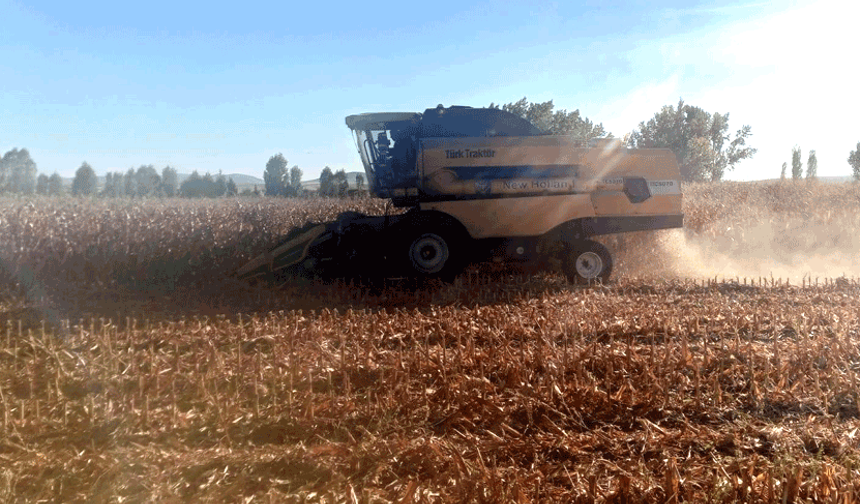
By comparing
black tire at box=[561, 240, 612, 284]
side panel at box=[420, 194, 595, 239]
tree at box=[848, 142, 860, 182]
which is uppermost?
tree at box=[848, 142, 860, 182]

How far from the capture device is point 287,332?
4.91 metres

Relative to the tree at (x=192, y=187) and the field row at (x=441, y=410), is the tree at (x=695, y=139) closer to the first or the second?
the tree at (x=192, y=187)

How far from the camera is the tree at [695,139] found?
47375mm

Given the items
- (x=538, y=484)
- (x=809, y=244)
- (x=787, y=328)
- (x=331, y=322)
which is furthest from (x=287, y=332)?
(x=809, y=244)

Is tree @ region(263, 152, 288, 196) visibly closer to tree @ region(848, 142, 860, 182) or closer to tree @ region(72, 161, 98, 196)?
tree @ region(72, 161, 98, 196)

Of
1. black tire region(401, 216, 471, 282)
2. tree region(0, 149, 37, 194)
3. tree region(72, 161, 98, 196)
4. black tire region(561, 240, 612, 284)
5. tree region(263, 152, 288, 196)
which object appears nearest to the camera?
black tire region(401, 216, 471, 282)

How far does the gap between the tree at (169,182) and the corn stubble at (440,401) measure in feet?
54.7

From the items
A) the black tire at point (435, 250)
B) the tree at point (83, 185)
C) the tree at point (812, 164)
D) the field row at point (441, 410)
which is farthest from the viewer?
the tree at point (812, 164)

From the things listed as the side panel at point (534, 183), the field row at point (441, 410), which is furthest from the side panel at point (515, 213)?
the field row at point (441, 410)

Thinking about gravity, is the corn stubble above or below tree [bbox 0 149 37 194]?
below

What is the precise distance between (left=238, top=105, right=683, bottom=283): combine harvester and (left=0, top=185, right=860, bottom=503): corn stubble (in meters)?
1.42

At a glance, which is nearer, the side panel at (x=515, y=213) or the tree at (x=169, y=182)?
the side panel at (x=515, y=213)

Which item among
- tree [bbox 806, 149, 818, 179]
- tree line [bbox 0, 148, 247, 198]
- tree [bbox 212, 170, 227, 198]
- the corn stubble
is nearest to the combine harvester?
the corn stubble

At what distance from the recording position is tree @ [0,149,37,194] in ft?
40.7
